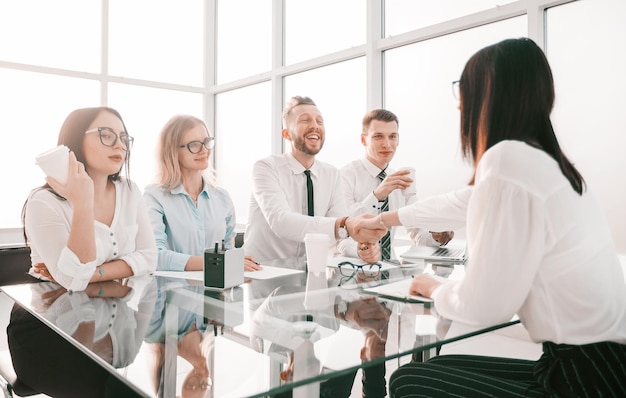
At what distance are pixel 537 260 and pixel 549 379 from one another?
27cm

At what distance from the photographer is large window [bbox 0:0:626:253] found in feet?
10.2

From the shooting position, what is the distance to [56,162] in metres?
1.65

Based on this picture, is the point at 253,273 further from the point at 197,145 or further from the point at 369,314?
the point at 197,145

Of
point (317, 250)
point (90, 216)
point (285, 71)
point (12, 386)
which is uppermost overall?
point (285, 71)

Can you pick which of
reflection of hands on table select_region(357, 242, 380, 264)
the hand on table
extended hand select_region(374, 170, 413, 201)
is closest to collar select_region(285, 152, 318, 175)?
extended hand select_region(374, 170, 413, 201)

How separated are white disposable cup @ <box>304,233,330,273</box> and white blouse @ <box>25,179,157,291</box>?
609 mm

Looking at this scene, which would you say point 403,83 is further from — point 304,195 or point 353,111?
point 304,195

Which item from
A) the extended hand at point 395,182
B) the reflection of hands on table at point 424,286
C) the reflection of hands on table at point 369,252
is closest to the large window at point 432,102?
the extended hand at point 395,182

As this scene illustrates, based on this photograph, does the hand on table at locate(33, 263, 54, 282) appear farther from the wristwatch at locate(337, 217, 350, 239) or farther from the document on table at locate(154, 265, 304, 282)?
the wristwatch at locate(337, 217, 350, 239)

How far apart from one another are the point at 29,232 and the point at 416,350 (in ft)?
4.49

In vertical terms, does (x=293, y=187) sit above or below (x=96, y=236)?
above

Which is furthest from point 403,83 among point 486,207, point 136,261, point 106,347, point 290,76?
point 106,347

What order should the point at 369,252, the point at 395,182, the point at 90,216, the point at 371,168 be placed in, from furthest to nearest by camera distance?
the point at 371,168 < the point at 395,182 < the point at 369,252 < the point at 90,216

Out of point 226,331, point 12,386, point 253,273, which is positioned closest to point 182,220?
point 253,273
